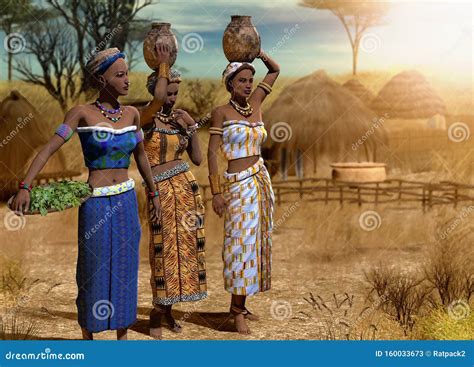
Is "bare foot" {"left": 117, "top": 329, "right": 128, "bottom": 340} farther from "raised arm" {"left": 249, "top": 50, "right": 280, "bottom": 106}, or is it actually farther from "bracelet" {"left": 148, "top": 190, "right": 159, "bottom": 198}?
"raised arm" {"left": 249, "top": 50, "right": 280, "bottom": 106}

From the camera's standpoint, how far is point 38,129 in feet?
51.1

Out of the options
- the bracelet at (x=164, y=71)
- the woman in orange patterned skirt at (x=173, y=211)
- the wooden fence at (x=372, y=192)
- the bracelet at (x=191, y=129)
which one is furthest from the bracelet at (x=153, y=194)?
the wooden fence at (x=372, y=192)

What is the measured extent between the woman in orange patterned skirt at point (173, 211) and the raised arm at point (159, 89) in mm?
114

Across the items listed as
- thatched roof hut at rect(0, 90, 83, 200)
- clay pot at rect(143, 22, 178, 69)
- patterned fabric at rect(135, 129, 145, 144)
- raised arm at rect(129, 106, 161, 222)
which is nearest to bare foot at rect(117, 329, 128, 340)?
raised arm at rect(129, 106, 161, 222)

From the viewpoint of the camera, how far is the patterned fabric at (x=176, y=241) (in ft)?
28.0

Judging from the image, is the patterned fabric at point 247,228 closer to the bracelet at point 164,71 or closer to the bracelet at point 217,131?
the bracelet at point 217,131

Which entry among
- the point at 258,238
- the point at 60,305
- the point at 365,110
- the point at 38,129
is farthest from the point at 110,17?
the point at 258,238

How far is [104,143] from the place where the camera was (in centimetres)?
753

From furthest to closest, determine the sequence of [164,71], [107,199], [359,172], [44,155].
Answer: [359,172] < [164,71] < [107,199] < [44,155]

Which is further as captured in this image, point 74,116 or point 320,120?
point 320,120

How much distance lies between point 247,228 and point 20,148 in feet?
25.7

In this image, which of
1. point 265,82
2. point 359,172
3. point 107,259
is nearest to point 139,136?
point 107,259

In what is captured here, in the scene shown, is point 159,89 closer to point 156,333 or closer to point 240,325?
point 156,333

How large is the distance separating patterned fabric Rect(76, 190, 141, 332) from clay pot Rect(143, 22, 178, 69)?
1381mm
